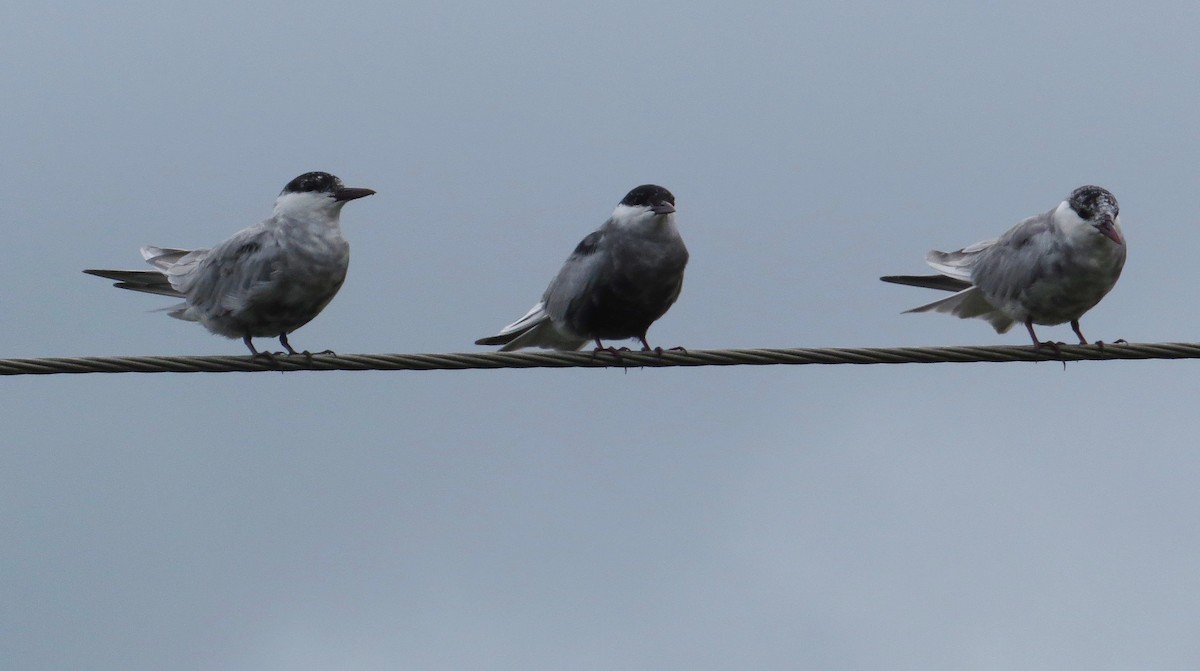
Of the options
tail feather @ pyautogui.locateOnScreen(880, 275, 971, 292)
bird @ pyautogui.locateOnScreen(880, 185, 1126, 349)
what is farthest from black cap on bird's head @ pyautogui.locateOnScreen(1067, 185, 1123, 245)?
tail feather @ pyautogui.locateOnScreen(880, 275, 971, 292)

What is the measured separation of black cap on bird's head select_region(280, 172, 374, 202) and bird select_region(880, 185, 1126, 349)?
267 cm

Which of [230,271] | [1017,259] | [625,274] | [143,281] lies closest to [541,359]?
[625,274]

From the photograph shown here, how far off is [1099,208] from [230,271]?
13.5 feet

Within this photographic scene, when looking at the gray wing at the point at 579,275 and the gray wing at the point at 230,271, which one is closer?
the gray wing at the point at 230,271

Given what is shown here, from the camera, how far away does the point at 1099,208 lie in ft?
27.6

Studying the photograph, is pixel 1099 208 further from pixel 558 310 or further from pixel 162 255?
pixel 162 255

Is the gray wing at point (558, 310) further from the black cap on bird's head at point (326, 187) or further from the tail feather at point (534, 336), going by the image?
the black cap on bird's head at point (326, 187)

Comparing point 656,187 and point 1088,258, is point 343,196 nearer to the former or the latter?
point 656,187

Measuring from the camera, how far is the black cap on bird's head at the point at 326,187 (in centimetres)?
827

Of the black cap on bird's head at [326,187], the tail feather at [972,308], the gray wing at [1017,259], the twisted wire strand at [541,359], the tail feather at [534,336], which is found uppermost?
the black cap on bird's head at [326,187]

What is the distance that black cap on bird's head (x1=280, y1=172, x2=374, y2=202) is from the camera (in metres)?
8.27

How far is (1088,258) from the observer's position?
8422mm

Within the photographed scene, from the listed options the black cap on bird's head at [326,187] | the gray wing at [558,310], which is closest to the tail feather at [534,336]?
the gray wing at [558,310]

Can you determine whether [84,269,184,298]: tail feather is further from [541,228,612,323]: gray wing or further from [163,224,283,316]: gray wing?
[541,228,612,323]: gray wing
